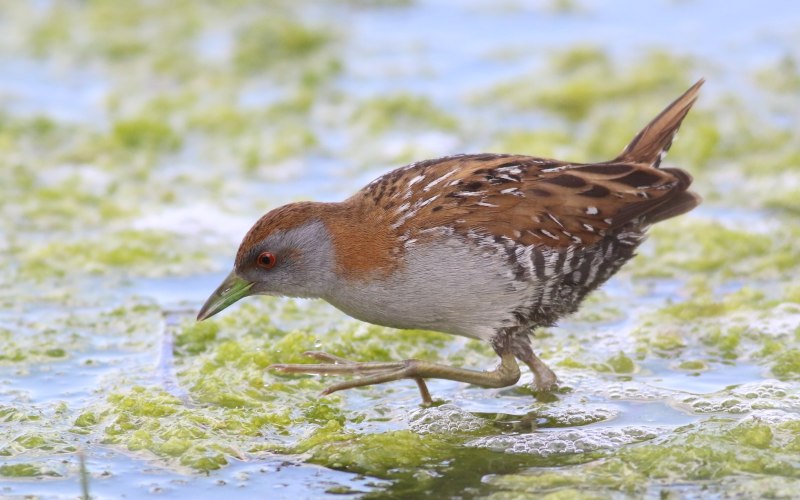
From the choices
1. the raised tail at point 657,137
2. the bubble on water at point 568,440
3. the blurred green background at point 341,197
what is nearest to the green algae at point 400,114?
the blurred green background at point 341,197

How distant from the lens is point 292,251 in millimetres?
5258

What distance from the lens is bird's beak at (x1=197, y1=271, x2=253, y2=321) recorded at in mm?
5387

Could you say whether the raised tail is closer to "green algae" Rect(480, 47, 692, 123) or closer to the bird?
the bird

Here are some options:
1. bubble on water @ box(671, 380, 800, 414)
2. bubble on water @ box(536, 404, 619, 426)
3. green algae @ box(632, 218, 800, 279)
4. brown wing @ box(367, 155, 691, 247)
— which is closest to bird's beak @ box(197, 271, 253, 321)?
brown wing @ box(367, 155, 691, 247)

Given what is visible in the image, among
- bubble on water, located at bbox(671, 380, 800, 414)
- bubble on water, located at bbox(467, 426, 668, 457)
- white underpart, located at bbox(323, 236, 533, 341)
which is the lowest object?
bubble on water, located at bbox(467, 426, 668, 457)

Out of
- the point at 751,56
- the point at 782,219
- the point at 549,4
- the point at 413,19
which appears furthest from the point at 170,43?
the point at 782,219

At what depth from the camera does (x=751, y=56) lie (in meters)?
10.1

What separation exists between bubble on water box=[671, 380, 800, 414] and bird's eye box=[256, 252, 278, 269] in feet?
5.79

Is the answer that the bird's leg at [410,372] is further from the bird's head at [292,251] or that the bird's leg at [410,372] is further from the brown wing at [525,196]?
the brown wing at [525,196]

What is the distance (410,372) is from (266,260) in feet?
2.45

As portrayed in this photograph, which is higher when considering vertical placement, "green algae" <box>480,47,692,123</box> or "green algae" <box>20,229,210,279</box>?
"green algae" <box>480,47,692,123</box>

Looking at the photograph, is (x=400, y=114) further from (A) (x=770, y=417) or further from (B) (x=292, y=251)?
(A) (x=770, y=417)

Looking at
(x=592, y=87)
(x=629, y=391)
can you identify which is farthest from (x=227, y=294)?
(x=592, y=87)

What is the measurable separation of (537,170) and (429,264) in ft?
2.06
